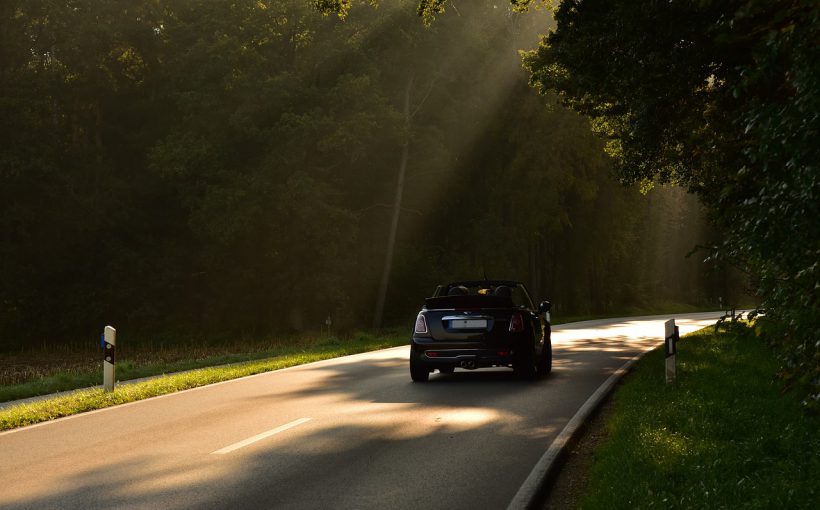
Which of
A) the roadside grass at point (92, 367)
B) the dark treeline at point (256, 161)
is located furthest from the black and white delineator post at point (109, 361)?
the dark treeline at point (256, 161)

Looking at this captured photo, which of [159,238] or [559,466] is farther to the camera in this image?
[159,238]

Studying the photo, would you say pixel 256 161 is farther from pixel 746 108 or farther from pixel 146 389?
pixel 746 108

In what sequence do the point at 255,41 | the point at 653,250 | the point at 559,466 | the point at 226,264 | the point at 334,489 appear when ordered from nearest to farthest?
the point at 334,489
the point at 559,466
the point at 255,41
the point at 226,264
the point at 653,250

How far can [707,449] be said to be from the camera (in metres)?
7.96

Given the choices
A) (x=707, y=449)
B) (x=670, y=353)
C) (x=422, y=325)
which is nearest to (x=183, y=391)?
(x=422, y=325)

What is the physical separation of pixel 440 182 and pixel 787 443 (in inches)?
1651

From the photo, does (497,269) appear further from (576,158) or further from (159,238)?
(159,238)

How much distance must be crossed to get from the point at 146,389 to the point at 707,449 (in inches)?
373

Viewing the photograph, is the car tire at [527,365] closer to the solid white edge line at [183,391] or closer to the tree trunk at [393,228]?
the solid white edge line at [183,391]

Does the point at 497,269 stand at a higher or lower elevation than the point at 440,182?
lower

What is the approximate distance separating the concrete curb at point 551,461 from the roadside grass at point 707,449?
350 millimetres

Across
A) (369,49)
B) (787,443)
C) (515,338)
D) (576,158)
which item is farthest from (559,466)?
(576,158)

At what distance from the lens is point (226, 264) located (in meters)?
46.5

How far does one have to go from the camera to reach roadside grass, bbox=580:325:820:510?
6.34m
